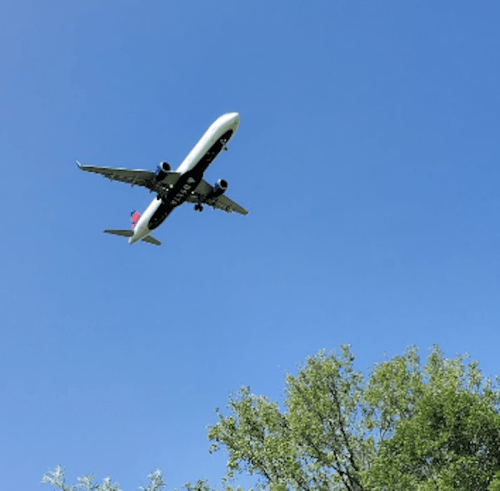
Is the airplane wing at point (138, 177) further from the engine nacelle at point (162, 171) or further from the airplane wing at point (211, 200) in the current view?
the airplane wing at point (211, 200)

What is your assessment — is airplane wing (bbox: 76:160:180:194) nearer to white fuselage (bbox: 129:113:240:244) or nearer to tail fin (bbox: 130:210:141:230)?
white fuselage (bbox: 129:113:240:244)

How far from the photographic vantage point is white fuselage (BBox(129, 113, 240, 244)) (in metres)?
47.9

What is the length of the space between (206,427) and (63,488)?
8.90 metres

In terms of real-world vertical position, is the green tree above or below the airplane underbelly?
below

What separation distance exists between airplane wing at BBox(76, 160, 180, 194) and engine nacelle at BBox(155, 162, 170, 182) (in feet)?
1.37

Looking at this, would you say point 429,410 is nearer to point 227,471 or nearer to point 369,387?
point 369,387

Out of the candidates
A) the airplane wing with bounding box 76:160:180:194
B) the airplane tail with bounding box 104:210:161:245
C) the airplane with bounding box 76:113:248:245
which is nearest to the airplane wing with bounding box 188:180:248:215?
the airplane with bounding box 76:113:248:245

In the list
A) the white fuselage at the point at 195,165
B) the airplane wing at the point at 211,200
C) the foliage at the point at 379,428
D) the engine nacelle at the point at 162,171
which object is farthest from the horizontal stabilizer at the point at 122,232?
the foliage at the point at 379,428

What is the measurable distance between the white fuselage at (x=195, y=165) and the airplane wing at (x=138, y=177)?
1035 millimetres

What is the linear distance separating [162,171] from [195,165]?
125 inches

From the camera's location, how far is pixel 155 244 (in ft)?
235

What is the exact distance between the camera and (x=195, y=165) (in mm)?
49031

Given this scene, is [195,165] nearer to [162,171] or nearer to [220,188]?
[162,171]

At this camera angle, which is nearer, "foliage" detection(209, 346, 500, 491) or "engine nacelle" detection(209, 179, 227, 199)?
"foliage" detection(209, 346, 500, 491)
